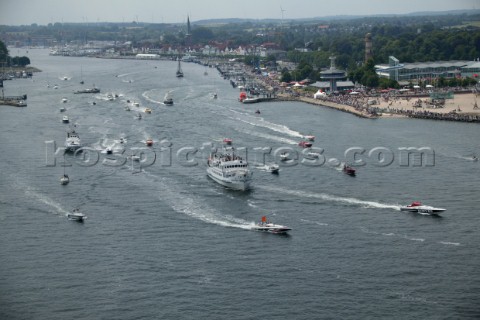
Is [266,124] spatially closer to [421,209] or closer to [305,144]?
[305,144]

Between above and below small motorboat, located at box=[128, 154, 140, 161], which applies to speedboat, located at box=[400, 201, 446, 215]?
below

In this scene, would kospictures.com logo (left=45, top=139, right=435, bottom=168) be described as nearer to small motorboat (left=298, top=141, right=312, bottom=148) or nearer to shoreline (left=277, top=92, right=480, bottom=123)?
small motorboat (left=298, top=141, right=312, bottom=148)

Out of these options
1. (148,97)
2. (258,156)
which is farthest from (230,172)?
(148,97)

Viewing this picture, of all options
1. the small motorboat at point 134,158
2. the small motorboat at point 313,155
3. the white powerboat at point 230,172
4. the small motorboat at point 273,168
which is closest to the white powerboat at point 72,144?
the small motorboat at point 134,158

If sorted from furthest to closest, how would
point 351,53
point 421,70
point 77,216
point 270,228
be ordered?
point 351,53 < point 421,70 < point 77,216 < point 270,228

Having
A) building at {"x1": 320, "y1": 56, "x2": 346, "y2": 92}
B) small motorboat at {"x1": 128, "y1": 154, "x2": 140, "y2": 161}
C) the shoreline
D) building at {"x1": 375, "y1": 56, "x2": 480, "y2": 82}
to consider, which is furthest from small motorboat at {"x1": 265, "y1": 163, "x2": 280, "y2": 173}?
building at {"x1": 375, "y1": 56, "x2": 480, "y2": 82}

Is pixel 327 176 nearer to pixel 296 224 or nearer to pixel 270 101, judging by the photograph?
pixel 296 224

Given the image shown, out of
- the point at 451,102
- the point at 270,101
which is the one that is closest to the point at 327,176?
the point at 451,102
